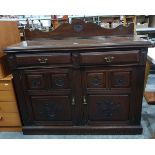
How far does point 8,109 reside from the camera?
1531 millimetres

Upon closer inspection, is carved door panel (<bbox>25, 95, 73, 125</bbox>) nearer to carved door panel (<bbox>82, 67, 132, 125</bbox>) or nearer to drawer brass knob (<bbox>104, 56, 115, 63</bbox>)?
carved door panel (<bbox>82, 67, 132, 125</bbox>)

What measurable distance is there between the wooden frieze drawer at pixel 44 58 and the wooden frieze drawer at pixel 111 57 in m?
0.12

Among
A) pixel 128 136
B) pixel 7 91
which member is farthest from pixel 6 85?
pixel 128 136

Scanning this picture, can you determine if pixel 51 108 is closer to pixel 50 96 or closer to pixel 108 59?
pixel 50 96

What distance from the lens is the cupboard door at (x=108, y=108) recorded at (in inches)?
55.4

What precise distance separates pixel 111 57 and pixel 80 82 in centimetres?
30

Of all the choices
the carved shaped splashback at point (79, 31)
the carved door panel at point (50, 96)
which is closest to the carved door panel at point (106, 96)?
the carved door panel at point (50, 96)

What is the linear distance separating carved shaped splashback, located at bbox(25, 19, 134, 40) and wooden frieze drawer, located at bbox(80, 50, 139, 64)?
1.28ft

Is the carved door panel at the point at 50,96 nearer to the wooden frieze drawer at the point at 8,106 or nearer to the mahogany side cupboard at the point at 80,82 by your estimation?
the mahogany side cupboard at the point at 80,82

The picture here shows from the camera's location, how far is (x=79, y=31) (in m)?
1.60

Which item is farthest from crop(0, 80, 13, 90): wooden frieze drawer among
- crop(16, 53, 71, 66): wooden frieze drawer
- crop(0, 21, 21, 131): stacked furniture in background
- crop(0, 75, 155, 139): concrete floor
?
crop(0, 75, 155, 139): concrete floor

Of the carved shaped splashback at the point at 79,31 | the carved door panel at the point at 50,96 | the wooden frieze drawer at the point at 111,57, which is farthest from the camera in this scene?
the carved shaped splashback at the point at 79,31

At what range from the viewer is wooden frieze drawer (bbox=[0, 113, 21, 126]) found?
1549 millimetres
